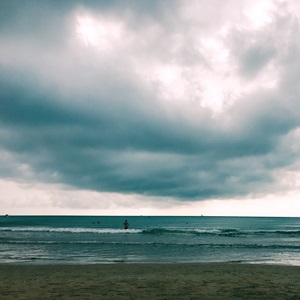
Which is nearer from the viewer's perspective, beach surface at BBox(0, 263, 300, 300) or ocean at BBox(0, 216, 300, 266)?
beach surface at BBox(0, 263, 300, 300)

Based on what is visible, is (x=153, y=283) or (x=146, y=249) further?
(x=146, y=249)

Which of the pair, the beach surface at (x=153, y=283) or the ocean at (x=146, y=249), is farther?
the ocean at (x=146, y=249)

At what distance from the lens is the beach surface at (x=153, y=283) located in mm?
13555

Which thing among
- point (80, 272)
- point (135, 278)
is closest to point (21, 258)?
point (80, 272)

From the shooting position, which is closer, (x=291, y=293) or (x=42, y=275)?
(x=291, y=293)

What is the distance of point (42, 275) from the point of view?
19766 mm

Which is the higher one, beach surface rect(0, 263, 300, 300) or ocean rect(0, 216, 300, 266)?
beach surface rect(0, 263, 300, 300)

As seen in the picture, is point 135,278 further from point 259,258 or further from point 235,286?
point 259,258

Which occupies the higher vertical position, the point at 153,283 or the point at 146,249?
A: the point at 153,283

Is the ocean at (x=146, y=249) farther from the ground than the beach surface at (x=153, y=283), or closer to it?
closer to it

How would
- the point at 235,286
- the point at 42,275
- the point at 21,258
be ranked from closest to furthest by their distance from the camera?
the point at 235,286
the point at 42,275
the point at 21,258

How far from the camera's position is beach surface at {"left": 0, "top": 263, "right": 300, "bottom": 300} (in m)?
13.6

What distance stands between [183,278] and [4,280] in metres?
9.51

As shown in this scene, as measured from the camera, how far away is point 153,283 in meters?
16.3
